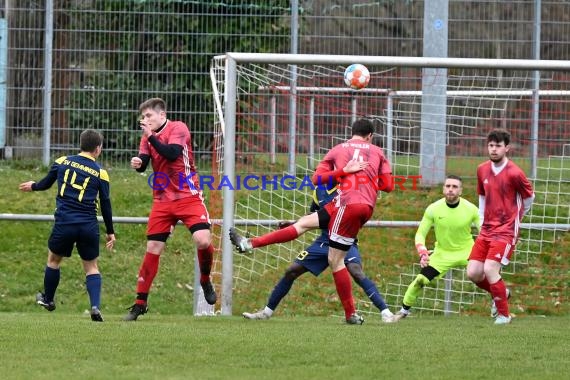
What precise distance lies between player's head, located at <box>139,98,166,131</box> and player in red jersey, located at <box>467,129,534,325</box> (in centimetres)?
310

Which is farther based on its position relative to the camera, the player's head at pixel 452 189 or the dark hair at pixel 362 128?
the player's head at pixel 452 189

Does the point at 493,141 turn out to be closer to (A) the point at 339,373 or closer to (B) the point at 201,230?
(B) the point at 201,230

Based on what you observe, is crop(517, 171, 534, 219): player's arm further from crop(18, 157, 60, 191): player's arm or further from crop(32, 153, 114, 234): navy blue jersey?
crop(18, 157, 60, 191): player's arm

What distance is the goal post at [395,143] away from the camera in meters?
13.9

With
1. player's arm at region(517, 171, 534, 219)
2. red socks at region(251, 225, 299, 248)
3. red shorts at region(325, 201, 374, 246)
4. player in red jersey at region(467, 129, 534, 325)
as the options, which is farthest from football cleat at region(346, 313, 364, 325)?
player's arm at region(517, 171, 534, 219)

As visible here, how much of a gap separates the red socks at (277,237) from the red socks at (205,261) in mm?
534

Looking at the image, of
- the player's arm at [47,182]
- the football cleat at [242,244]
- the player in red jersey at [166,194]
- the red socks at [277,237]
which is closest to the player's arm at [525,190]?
the red socks at [277,237]

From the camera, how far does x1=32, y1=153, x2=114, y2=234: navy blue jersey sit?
409 inches

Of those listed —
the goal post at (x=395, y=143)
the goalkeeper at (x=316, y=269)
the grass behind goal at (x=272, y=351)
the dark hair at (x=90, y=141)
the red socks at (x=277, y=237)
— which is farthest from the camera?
the goal post at (x=395, y=143)

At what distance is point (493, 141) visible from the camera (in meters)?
10.8

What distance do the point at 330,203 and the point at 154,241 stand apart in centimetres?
169

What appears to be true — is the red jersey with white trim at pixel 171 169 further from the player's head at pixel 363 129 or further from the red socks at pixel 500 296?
the red socks at pixel 500 296

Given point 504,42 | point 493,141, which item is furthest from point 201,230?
point 504,42

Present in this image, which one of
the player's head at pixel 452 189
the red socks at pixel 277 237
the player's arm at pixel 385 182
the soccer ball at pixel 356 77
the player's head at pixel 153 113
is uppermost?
the soccer ball at pixel 356 77
